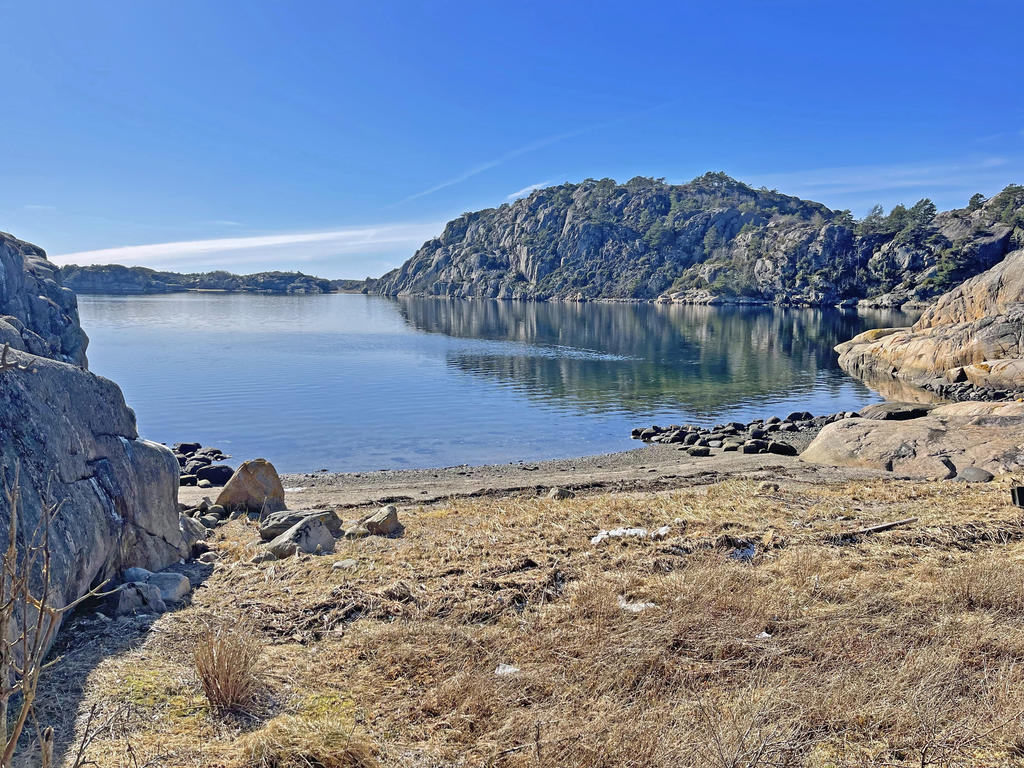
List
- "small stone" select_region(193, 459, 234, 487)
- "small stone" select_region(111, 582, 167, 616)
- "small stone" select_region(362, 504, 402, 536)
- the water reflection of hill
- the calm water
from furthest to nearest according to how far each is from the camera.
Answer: the water reflection of hill < the calm water < "small stone" select_region(193, 459, 234, 487) < "small stone" select_region(362, 504, 402, 536) < "small stone" select_region(111, 582, 167, 616)

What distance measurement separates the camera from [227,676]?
17.6ft

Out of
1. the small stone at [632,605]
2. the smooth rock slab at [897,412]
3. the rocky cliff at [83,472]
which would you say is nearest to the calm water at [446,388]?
the smooth rock slab at [897,412]

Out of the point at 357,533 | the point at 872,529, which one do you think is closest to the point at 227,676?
the point at 357,533

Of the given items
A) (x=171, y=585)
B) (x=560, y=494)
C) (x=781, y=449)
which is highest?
(x=171, y=585)

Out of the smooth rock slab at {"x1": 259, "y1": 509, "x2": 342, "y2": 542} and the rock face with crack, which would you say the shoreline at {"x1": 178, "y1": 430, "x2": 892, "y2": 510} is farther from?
the smooth rock slab at {"x1": 259, "y1": 509, "x2": 342, "y2": 542}

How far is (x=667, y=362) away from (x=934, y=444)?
121ft

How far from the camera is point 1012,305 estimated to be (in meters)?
44.0

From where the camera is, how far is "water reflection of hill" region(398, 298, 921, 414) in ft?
135

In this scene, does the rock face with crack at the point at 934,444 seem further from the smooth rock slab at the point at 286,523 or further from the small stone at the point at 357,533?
the smooth rock slab at the point at 286,523

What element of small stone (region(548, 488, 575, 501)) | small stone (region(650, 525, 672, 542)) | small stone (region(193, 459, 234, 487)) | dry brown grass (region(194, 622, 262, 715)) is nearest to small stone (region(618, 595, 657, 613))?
small stone (region(650, 525, 672, 542))

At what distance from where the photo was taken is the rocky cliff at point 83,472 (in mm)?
6785

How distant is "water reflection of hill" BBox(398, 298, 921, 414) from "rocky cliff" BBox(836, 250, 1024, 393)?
10.6ft

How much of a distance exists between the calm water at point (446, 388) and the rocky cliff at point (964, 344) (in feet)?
11.3

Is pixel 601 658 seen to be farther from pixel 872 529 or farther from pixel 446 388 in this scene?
pixel 446 388
